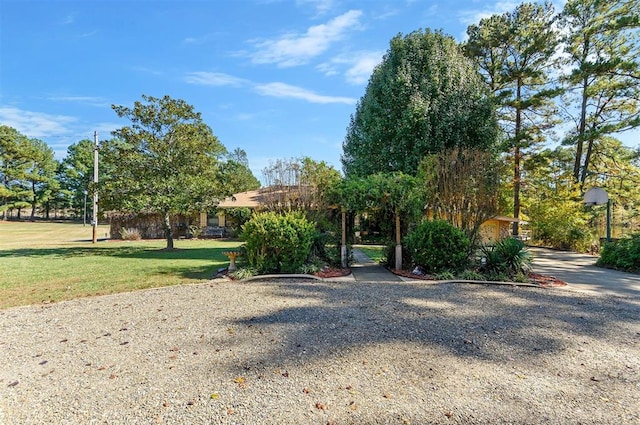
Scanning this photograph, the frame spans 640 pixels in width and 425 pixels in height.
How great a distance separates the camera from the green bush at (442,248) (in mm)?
8461

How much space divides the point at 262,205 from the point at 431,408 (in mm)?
8521

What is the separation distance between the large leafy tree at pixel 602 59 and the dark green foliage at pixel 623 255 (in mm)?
9739

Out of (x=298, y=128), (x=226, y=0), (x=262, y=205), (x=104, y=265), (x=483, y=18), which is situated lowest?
(x=104, y=265)

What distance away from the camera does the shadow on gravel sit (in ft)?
13.1

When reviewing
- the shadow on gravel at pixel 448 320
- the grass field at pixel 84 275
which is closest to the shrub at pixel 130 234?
the grass field at pixel 84 275

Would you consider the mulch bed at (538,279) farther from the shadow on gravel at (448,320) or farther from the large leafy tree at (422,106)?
the large leafy tree at (422,106)

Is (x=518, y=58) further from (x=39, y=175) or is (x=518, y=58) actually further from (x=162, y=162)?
(x=39, y=175)

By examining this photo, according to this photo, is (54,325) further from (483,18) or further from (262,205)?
(483,18)

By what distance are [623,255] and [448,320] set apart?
930 cm

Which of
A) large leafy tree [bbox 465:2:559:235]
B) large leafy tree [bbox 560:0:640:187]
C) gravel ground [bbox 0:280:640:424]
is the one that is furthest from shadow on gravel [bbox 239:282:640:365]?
large leafy tree [bbox 560:0:640:187]

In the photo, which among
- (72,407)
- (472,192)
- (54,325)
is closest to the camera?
(72,407)

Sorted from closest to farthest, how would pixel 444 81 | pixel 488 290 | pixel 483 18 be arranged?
pixel 488 290 < pixel 444 81 < pixel 483 18

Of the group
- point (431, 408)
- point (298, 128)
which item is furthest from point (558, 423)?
point (298, 128)

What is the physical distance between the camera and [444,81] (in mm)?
14688
